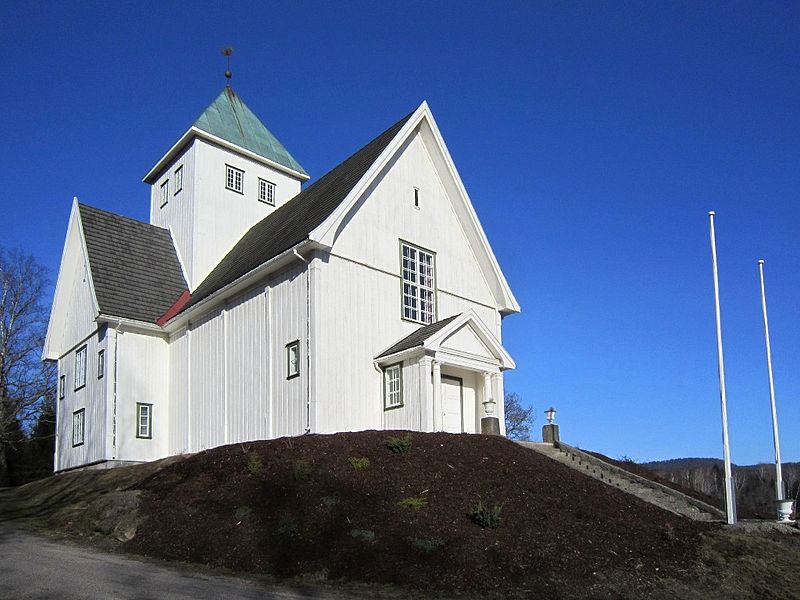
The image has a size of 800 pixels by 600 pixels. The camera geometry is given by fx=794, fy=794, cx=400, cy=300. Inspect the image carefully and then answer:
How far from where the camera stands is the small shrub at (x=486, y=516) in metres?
13.3

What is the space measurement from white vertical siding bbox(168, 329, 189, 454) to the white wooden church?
68 millimetres

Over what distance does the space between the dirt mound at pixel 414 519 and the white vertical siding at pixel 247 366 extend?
3.44 m

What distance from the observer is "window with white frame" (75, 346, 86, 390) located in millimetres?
28156

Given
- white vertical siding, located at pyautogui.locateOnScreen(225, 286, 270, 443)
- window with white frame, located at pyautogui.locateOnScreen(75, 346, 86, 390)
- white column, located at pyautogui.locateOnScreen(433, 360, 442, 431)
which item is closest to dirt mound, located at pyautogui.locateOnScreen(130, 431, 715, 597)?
white column, located at pyautogui.locateOnScreen(433, 360, 442, 431)

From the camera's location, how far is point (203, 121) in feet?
98.8

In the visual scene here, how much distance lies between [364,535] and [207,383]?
12385 mm

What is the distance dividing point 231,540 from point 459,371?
10.4m

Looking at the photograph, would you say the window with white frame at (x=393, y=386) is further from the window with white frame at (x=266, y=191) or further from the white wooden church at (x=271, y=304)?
the window with white frame at (x=266, y=191)

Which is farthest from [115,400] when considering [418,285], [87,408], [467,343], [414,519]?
[414,519]

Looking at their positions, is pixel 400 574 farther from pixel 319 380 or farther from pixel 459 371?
pixel 459 371

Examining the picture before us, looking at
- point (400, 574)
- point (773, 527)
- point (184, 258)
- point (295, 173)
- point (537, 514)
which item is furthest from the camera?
point (295, 173)

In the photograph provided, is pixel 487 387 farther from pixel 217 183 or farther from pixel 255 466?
pixel 217 183

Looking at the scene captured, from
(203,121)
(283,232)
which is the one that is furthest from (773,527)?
(203,121)

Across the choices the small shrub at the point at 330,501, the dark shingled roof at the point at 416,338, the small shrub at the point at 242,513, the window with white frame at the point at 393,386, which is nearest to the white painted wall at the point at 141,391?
the window with white frame at the point at 393,386
